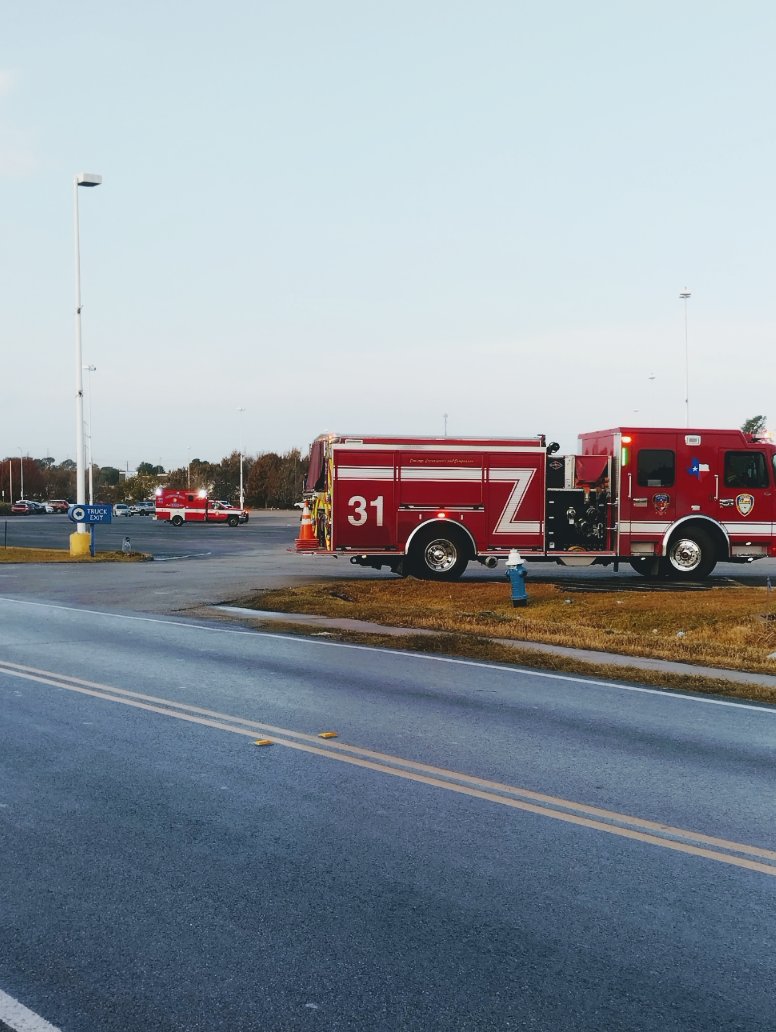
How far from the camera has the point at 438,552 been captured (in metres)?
21.9

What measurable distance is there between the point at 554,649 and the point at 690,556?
9.27 m

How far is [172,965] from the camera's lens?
425 cm

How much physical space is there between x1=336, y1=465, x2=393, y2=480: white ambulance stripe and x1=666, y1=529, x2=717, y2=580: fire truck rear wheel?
19.7 feet

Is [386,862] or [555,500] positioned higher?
[555,500]

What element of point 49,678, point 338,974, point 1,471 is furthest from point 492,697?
point 1,471

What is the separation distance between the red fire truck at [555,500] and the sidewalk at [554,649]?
471cm

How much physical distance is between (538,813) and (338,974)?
244 cm

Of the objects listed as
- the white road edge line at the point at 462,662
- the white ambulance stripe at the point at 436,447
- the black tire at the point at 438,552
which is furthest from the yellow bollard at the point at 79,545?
the black tire at the point at 438,552

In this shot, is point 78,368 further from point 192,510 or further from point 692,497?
point 192,510

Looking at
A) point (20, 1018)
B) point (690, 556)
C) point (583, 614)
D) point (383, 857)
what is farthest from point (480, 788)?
point (690, 556)

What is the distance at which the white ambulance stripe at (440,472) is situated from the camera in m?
21.7

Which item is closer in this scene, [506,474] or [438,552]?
[506,474]

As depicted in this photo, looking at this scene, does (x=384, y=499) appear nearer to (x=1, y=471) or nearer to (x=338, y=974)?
(x=338, y=974)

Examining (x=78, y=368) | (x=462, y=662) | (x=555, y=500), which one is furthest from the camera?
(x=78, y=368)
